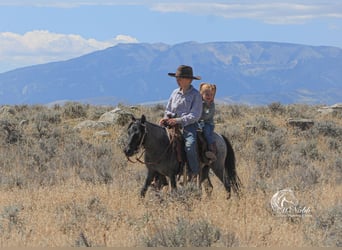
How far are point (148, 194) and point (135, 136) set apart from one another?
1155mm

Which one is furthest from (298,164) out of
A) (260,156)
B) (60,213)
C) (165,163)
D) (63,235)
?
(63,235)

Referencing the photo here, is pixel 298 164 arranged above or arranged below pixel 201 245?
below

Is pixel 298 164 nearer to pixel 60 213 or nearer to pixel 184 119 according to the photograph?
pixel 184 119

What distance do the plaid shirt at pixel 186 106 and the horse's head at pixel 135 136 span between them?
57 centimetres

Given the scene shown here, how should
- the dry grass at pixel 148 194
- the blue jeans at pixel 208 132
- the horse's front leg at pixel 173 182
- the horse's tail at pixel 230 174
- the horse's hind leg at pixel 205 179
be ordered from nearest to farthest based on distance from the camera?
the dry grass at pixel 148 194, the horse's front leg at pixel 173 182, the blue jeans at pixel 208 132, the horse's hind leg at pixel 205 179, the horse's tail at pixel 230 174

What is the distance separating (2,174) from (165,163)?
5322mm

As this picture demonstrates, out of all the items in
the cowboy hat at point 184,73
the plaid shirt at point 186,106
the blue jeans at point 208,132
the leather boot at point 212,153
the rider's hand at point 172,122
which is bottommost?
the leather boot at point 212,153

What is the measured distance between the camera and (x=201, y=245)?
7.23 metres
